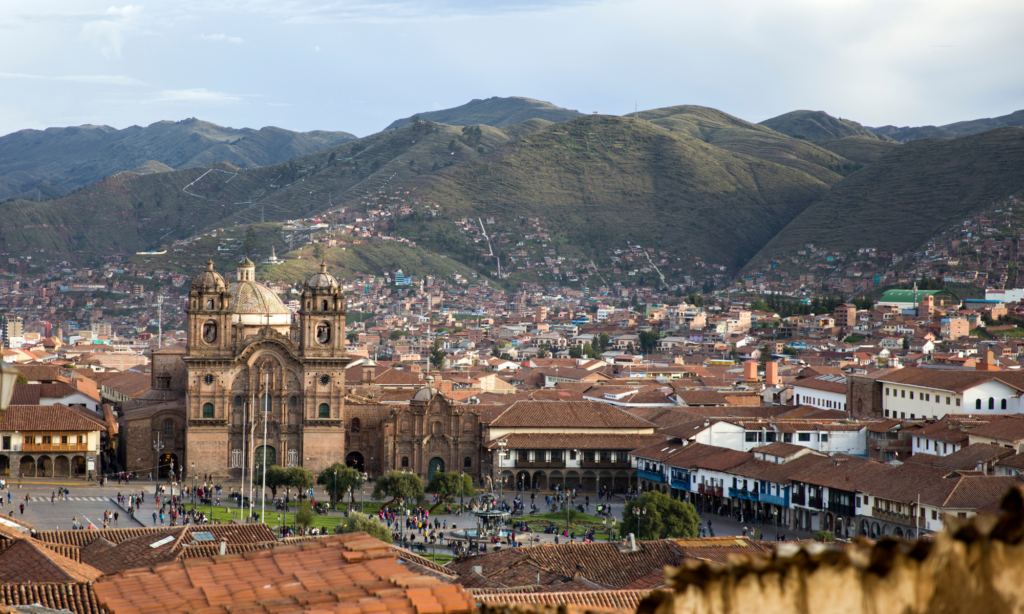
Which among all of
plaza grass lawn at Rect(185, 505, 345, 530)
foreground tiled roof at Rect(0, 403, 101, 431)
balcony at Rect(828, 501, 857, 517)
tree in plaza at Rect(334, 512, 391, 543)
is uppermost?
foreground tiled roof at Rect(0, 403, 101, 431)

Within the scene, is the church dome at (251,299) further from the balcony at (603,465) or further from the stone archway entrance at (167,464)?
the balcony at (603,465)

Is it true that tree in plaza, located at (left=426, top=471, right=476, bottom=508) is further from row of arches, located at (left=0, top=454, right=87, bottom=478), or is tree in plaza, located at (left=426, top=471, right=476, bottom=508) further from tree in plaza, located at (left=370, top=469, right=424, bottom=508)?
row of arches, located at (left=0, top=454, right=87, bottom=478)

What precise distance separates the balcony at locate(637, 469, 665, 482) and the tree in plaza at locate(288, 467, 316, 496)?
16963mm

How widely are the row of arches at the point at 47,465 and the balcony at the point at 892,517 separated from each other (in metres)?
39.0

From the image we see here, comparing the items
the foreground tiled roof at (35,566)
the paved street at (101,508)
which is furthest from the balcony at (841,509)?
the foreground tiled roof at (35,566)

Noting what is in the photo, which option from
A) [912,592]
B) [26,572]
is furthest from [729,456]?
[912,592]

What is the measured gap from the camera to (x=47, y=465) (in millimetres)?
60969

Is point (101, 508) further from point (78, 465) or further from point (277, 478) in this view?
point (78, 465)

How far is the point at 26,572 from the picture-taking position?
990 inches

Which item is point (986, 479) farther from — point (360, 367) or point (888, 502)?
point (360, 367)

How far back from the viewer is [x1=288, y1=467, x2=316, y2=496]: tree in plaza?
57.8m

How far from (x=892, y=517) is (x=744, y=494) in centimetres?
938

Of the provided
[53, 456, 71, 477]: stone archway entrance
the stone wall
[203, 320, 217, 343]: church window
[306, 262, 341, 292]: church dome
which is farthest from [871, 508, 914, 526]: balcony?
the stone wall

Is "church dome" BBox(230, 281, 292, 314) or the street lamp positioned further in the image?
"church dome" BBox(230, 281, 292, 314)
